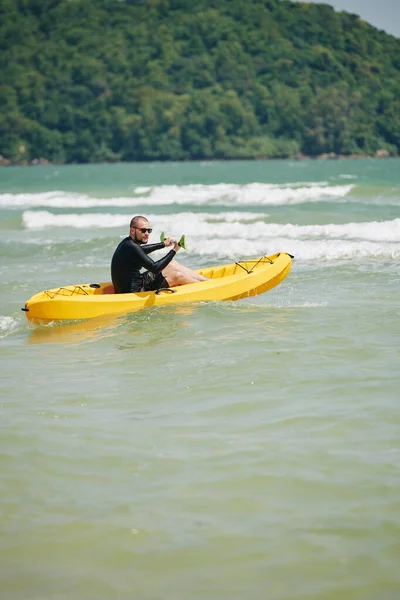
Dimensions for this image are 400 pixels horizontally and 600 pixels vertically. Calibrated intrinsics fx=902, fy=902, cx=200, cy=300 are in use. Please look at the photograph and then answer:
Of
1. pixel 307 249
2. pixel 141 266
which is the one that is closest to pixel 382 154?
pixel 307 249

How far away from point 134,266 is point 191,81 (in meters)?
120

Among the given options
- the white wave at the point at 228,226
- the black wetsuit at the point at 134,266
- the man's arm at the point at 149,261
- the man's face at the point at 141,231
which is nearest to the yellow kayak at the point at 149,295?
the black wetsuit at the point at 134,266

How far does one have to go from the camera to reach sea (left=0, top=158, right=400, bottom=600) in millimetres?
3939

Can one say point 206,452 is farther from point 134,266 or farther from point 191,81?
point 191,81

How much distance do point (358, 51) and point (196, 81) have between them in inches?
1033

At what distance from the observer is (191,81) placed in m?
125

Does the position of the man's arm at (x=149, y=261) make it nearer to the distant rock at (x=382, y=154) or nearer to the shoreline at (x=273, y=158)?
the shoreline at (x=273, y=158)

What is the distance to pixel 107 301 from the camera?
9055 millimetres

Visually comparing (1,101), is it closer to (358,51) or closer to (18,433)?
(358,51)

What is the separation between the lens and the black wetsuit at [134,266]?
8.86 metres

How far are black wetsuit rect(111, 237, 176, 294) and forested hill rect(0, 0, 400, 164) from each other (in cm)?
10314

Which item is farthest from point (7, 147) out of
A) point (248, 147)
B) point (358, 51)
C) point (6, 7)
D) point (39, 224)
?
point (39, 224)

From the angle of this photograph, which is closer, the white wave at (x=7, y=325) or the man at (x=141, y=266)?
the white wave at (x=7, y=325)

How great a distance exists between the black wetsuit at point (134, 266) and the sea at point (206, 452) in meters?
0.46
